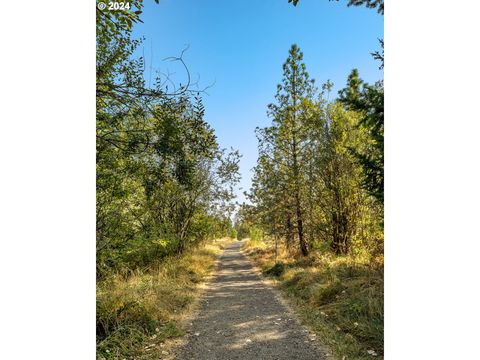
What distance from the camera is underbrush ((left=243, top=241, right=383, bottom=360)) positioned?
4.57m

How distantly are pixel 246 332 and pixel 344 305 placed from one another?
2176mm

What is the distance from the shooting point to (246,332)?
536cm

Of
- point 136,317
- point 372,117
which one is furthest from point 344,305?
point 136,317

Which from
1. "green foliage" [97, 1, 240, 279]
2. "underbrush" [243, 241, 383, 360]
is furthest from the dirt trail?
"green foliage" [97, 1, 240, 279]

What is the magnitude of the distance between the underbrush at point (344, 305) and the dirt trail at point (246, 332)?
1.23 feet

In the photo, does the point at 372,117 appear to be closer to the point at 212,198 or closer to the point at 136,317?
the point at 136,317

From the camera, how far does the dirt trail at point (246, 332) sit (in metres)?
4.39

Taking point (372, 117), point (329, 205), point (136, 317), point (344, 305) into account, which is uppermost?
point (372, 117)

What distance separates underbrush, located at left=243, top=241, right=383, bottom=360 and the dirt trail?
0.38 meters
